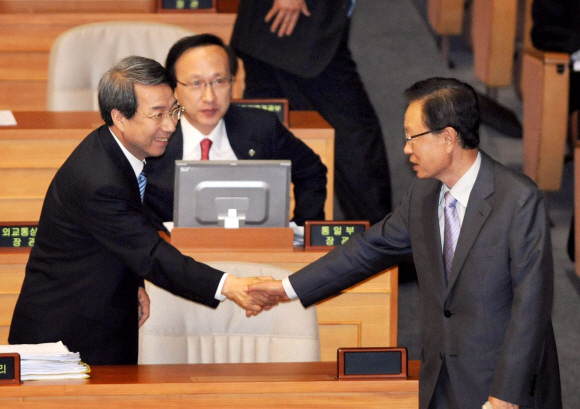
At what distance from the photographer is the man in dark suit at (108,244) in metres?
2.48

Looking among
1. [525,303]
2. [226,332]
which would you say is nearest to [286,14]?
[226,332]

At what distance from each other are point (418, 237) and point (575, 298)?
2.00 m

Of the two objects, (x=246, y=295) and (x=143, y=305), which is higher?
(x=246, y=295)

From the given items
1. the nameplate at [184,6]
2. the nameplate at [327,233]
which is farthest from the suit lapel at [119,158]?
the nameplate at [184,6]

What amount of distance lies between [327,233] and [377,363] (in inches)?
34.6

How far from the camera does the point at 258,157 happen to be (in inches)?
138

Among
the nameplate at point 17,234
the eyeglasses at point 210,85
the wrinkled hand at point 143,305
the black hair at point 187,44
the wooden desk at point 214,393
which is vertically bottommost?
the wrinkled hand at point 143,305

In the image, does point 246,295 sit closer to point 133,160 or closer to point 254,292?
point 254,292

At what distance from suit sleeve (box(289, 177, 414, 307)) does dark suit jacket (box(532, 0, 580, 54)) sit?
8.50 feet

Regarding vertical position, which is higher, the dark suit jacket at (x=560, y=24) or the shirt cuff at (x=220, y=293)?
the dark suit jacket at (x=560, y=24)

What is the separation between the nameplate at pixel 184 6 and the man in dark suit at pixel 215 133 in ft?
4.89

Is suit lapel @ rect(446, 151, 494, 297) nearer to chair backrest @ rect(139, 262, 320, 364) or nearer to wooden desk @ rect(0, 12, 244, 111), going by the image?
chair backrest @ rect(139, 262, 320, 364)

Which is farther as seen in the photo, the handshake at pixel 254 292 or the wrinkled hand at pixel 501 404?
the handshake at pixel 254 292

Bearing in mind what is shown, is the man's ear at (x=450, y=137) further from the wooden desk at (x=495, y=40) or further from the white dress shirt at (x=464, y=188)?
the wooden desk at (x=495, y=40)
